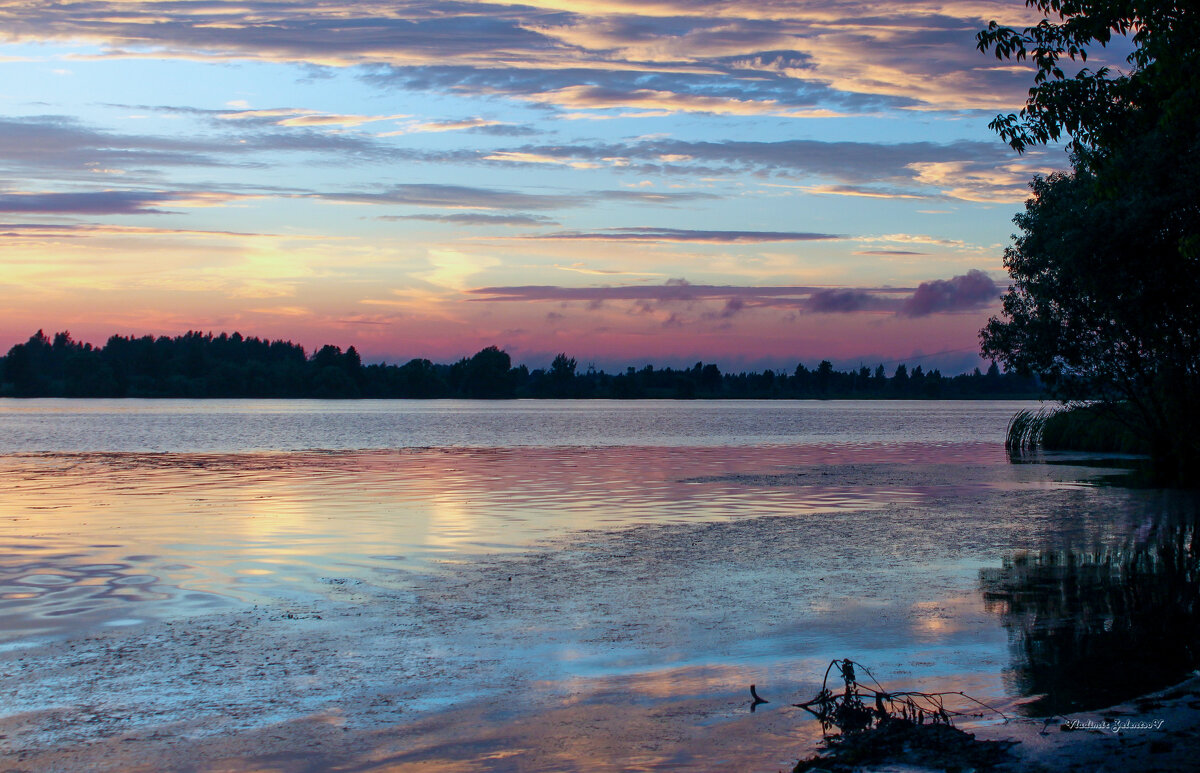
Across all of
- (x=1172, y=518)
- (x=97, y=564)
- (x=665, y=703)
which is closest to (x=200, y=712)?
(x=665, y=703)

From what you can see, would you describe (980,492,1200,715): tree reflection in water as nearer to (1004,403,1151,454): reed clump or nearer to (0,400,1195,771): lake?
(0,400,1195,771): lake

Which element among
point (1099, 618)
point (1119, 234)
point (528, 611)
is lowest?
point (528, 611)

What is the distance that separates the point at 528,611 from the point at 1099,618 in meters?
7.53

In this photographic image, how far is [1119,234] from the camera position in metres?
26.4

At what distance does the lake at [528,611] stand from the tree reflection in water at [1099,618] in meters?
0.08

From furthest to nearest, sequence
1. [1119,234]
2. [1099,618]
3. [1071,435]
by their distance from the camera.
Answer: [1071,435] → [1119,234] → [1099,618]

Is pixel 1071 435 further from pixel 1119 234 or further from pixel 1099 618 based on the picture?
pixel 1099 618

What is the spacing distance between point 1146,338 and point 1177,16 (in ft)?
62.2

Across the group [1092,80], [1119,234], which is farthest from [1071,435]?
[1092,80]

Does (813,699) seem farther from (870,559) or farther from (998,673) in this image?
(870,559)

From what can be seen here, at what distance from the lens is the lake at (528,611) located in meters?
9.38

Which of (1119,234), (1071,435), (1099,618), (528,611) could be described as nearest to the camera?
(1099,618)

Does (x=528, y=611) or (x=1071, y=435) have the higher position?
(x=1071, y=435)

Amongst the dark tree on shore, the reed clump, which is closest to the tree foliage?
the dark tree on shore
